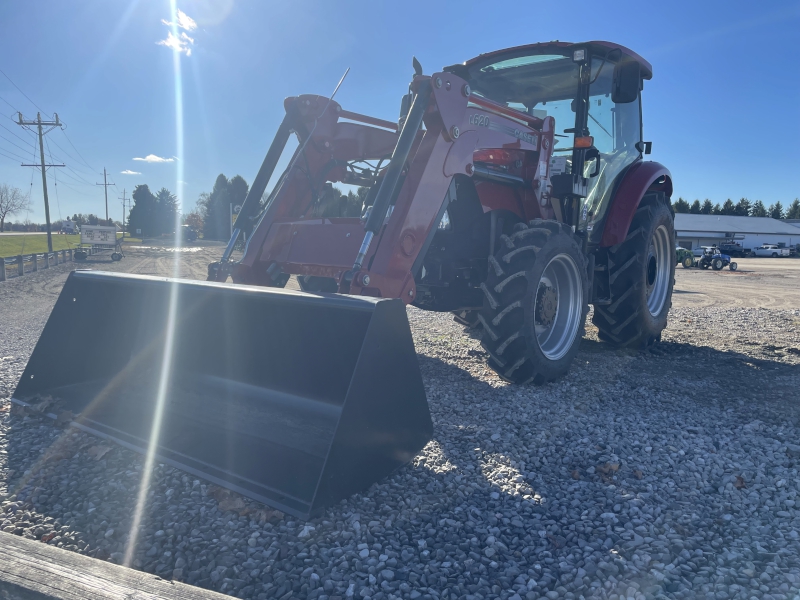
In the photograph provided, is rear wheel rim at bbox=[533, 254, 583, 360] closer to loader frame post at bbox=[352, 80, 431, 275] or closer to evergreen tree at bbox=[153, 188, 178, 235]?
loader frame post at bbox=[352, 80, 431, 275]

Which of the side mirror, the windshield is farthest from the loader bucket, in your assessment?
the windshield

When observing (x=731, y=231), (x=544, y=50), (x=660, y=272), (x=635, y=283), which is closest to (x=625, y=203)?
(x=635, y=283)

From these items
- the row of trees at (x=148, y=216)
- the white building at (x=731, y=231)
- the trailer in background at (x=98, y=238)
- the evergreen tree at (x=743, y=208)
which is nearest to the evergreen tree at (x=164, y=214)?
the row of trees at (x=148, y=216)

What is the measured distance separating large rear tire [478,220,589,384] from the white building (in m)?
62.4

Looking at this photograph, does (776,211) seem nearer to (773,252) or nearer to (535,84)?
(773,252)

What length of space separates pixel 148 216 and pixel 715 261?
75869 mm

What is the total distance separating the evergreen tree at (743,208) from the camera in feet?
289

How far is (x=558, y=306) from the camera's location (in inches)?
209

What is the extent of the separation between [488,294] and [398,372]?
1.85m

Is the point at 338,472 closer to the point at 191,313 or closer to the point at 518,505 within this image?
the point at 518,505

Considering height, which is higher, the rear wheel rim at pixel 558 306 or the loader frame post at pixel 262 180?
the loader frame post at pixel 262 180

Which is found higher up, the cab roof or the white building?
the white building

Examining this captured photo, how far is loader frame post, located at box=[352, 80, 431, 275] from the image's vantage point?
396 centimetres

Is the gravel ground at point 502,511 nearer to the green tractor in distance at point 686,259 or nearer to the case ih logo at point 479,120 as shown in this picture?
the case ih logo at point 479,120
